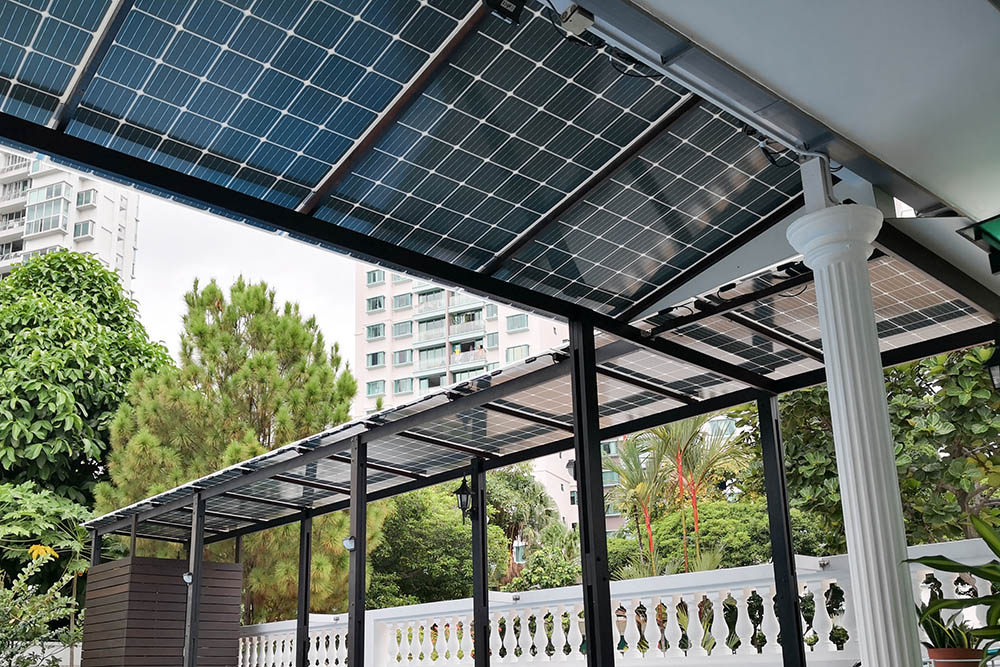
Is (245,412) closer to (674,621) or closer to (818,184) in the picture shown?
(674,621)

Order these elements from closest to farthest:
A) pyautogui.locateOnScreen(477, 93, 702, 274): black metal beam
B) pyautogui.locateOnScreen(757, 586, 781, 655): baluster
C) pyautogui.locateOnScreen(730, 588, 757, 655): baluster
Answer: pyautogui.locateOnScreen(477, 93, 702, 274): black metal beam → pyautogui.locateOnScreen(757, 586, 781, 655): baluster → pyautogui.locateOnScreen(730, 588, 757, 655): baluster

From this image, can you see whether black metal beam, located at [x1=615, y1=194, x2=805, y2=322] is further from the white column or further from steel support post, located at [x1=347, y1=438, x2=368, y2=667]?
steel support post, located at [x1=347, y1=438, x2=368, y2=667]

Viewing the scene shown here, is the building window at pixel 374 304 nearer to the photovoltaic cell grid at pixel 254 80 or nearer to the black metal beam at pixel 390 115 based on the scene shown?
the black metal beam at pixel 390 115

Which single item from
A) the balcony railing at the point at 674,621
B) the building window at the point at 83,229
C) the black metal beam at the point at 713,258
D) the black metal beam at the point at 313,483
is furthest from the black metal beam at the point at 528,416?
the building window at the point at 83,229

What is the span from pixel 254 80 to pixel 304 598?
8433 millimetres

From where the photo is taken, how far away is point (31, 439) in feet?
61.9

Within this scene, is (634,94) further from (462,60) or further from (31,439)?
(31,439)

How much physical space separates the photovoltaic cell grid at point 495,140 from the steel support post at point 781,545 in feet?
10.9

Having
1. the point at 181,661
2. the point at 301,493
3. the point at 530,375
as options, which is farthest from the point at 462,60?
the point at 181,661

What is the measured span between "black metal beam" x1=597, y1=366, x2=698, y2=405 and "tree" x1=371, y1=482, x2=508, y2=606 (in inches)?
883

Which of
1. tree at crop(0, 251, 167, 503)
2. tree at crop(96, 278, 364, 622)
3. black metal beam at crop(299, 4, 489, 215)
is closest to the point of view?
black metal beam at crop(299, 4, 489, 215)

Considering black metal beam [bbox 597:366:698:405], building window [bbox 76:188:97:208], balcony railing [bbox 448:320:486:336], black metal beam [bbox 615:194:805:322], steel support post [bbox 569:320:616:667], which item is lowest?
steel support post [bbox 569:320:616:667]

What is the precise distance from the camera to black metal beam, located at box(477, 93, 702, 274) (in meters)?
4.86

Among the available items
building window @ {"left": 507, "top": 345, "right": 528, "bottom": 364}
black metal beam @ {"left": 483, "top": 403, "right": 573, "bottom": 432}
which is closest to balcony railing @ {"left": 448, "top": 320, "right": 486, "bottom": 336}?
building window @ {"left": 507, "top": 345, "right": 528, "bottom": 364}
